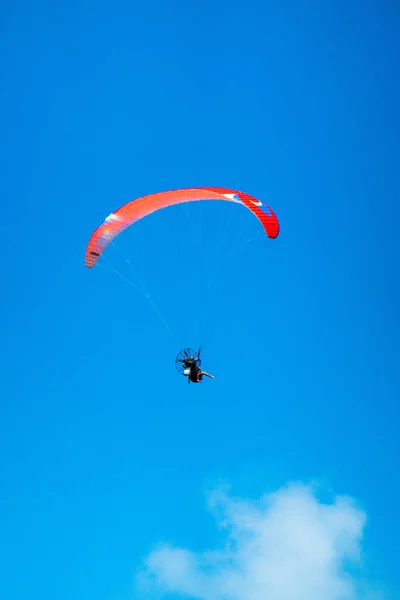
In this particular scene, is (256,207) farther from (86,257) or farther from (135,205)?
(86,257)

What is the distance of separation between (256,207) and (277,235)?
1.54 metres

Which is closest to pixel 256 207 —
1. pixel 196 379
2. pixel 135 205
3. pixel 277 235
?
pixel 277 235

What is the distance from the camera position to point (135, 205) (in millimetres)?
29000

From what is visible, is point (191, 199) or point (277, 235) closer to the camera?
point (277, 235)

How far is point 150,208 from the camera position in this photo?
96.3 feet

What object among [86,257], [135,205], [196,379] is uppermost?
[135,205]

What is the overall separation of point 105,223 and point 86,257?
1661 mm

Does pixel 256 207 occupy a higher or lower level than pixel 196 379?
higher

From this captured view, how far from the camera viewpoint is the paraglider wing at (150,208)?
2755cm

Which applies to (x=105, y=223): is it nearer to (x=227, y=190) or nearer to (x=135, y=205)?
(x=135, y=205)

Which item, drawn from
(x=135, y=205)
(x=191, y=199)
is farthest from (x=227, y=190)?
(x=135, y=205)

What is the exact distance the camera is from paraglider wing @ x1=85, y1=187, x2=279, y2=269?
27547 millimetres

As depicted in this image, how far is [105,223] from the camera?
29.3m

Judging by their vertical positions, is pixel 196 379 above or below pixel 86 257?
below
